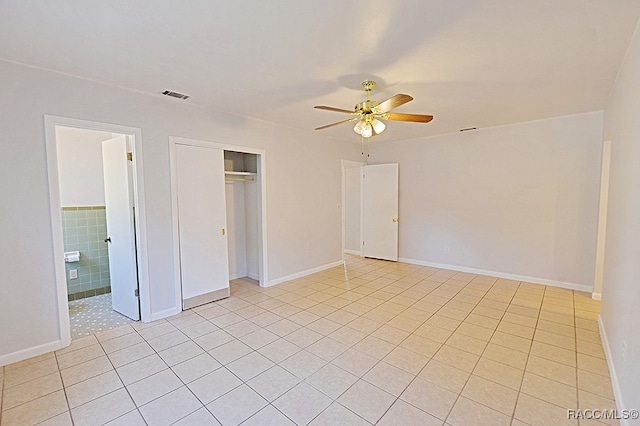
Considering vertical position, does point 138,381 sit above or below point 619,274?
below

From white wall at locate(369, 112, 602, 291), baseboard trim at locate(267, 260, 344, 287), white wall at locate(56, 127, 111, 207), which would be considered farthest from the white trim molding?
white wall at locate(56, 127, 111, 207)

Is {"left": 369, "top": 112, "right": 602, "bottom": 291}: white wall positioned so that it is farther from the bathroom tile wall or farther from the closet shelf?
the bathroom tile wall

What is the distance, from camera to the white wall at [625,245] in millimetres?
1764

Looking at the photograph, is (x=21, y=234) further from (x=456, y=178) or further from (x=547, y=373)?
(x=456, y=178)

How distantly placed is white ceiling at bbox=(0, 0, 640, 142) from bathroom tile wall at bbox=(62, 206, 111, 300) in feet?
7.49

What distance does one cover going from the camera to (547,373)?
2.33 meters

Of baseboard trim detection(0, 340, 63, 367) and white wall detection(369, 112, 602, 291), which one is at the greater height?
white wall detection(369, 112, 602, 291)

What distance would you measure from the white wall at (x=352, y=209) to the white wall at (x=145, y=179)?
6.55 feet

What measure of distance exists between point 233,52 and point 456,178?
4.53 m

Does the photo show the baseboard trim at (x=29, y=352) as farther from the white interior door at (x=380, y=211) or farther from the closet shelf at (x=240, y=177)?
the white interior door at (x=380, y=211)

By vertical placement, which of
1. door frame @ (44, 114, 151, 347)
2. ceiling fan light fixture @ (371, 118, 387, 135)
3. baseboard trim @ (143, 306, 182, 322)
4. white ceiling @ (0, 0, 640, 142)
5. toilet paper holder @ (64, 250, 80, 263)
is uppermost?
white ceiling @ (0, 0, 640, 142)

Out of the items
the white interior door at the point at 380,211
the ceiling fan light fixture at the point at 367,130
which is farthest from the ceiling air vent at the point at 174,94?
the white interior door at the point at 380,211

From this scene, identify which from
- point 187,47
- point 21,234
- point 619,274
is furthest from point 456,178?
point 21,234

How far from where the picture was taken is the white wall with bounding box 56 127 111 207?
157 inches
